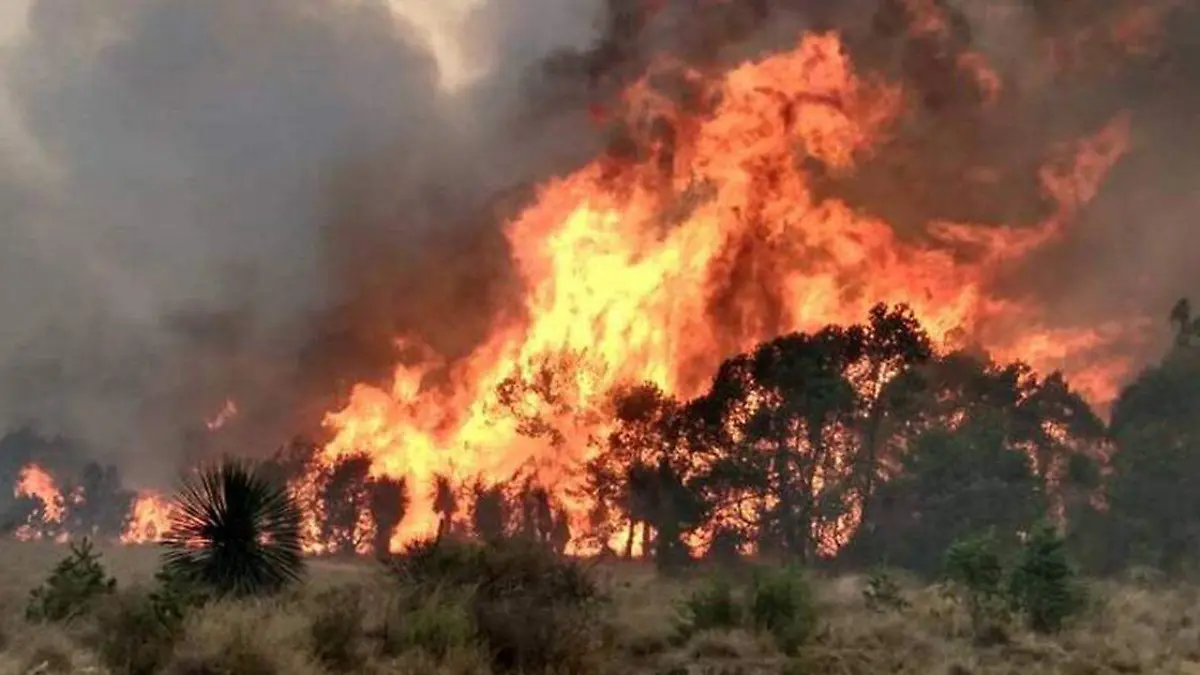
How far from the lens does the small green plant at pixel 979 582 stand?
19156 mm

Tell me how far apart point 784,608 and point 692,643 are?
2.33m

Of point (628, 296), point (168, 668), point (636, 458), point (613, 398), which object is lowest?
point (168, 668)

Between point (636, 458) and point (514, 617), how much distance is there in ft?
104

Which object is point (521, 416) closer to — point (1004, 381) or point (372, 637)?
point (1004, 381)

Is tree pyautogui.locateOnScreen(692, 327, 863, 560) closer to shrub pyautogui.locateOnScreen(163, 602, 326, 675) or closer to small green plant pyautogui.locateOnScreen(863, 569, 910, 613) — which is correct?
small green plant pyautogui.locateOnScreen(863, 569, 910, 613)

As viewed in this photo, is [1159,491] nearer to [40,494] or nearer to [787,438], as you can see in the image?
[787,438]

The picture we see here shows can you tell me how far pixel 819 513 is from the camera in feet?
132

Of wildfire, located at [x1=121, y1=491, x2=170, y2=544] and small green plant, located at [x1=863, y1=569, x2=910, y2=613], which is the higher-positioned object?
wildfire, located at [x1=121, y1=491, x2=170, y2=544]

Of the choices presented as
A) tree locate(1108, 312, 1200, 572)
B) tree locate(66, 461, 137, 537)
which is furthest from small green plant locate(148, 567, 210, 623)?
tree locate(66, 461, 137, 537)

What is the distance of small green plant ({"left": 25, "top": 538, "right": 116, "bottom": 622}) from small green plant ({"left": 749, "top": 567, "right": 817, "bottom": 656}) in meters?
10.5

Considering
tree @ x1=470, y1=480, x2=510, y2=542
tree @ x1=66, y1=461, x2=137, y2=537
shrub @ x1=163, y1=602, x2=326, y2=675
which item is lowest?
shrub @ x1=163, y1=602, x2=326, y2=675

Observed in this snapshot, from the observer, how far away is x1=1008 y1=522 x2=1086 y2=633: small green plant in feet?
63.9

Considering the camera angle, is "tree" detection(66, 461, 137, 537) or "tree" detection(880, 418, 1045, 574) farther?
"tree" detection(66, 461, 137, 537)

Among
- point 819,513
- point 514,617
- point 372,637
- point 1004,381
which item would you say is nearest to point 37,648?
point 372,637
